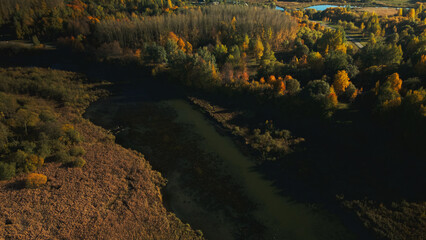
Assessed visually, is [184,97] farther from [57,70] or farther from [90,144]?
[57,70]

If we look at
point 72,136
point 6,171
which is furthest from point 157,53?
point 6,171

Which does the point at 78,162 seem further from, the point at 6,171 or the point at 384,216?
the point at 384,216

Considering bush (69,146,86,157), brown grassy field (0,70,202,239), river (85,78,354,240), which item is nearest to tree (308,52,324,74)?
river (85,78,354,240)

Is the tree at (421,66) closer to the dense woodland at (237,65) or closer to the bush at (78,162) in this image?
the dense woodland at (237,65)

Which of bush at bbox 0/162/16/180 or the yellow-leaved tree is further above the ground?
the yellow-leaved tree

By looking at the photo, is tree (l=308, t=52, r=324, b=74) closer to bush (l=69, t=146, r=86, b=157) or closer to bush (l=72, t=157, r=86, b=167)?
bush (l=69, t=146, r=86, b=157)

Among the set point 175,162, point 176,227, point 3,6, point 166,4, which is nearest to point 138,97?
point 175,162
